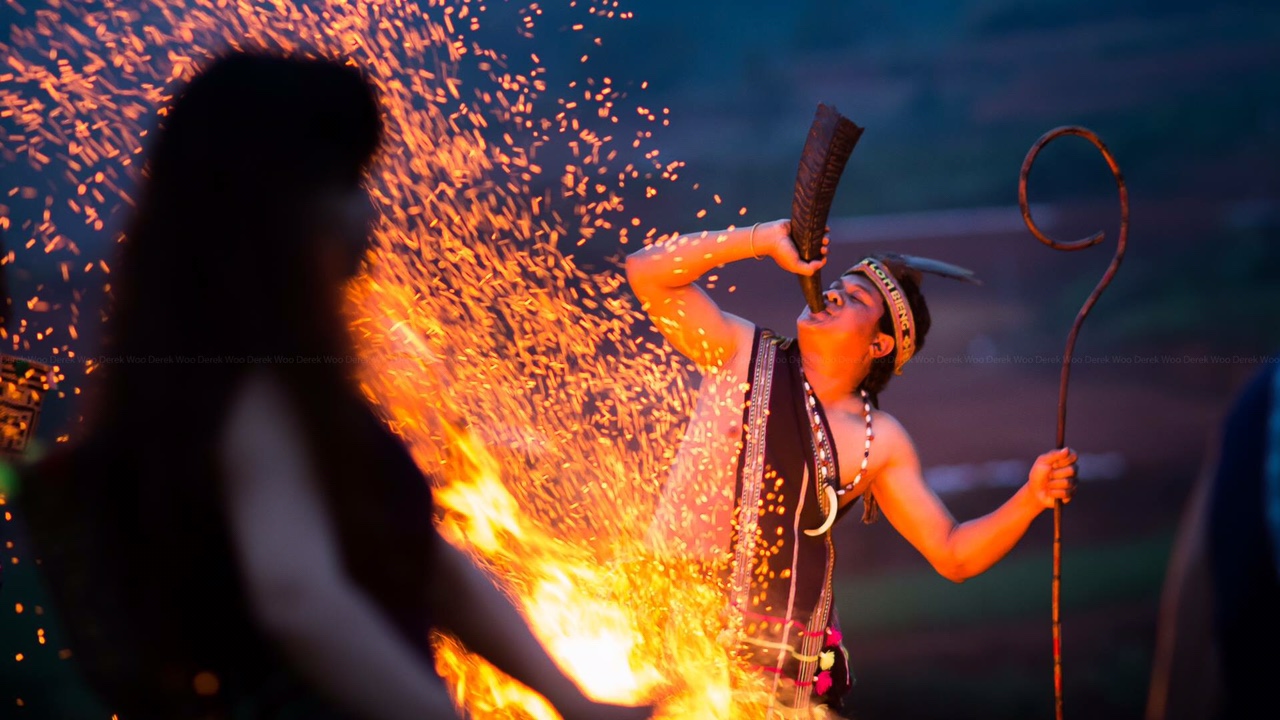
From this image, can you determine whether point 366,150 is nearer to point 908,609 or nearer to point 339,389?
point 339,389

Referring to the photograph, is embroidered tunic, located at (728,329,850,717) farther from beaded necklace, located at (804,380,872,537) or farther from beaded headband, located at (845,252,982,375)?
beaded headband, located at (845,252,982,375)

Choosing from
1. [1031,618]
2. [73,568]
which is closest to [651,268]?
[73,568]

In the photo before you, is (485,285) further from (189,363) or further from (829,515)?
(189,363)

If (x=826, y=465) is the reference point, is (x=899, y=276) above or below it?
above

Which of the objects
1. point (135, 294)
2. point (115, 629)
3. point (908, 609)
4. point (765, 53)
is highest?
point (765, 53)

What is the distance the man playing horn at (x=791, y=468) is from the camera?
2.21 m

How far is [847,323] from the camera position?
2312 mm

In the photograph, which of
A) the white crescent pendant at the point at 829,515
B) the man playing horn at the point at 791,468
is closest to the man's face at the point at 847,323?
the man playing horn at the point at 791,468

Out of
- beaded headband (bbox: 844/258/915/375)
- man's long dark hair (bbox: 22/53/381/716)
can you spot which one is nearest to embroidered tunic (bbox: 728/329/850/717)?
beaded headband (bbox: 844/258/915/375)

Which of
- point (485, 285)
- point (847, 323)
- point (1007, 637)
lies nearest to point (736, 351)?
point (847, 323)

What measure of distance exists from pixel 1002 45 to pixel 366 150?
11.9 feet

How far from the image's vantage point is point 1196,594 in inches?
35.3

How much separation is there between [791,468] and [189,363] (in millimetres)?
1450

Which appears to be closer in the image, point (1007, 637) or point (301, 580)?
point (301, 580)
